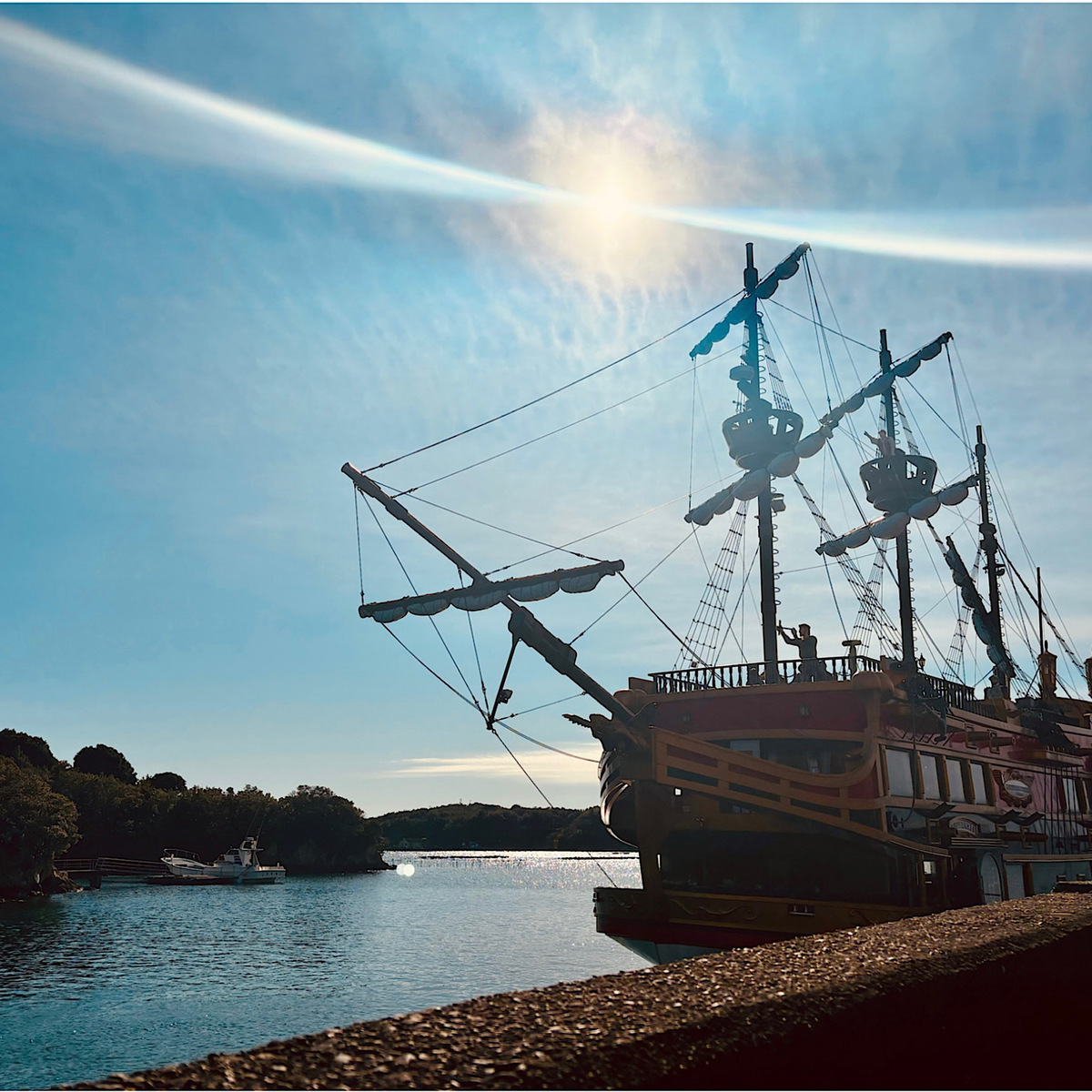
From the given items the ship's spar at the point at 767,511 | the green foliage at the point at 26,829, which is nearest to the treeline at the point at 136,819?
the green foliage at the point at 26,829

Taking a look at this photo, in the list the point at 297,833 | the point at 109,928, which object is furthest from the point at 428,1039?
the point at 297,833

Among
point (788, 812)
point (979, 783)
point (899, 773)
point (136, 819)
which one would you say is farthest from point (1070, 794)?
point (136, 819)

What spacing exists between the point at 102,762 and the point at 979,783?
138 meters

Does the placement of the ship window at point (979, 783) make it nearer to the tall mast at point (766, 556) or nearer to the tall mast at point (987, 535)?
the tall mast at point (766, 556)

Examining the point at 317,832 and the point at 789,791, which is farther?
the point at 317,832

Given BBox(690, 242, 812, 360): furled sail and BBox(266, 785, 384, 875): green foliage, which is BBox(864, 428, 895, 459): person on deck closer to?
BBox(690, 242, 812, 360): furled sail

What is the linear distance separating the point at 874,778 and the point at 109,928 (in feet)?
182

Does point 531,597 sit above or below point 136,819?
above

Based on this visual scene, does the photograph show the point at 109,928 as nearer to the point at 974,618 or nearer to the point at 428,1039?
the point at 974,618

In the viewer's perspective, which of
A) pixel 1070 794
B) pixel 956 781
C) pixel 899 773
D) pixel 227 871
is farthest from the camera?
pixel 227 871

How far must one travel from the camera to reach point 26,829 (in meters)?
76.0

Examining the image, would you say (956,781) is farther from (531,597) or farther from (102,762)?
(102,762)

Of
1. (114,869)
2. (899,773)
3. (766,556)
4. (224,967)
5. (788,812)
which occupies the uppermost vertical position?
(766,556)

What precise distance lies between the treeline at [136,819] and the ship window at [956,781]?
73265mm
